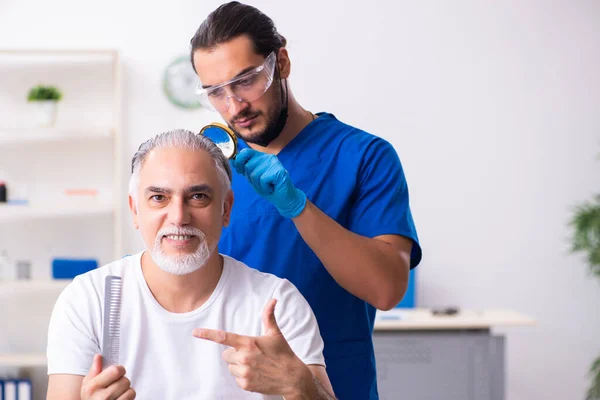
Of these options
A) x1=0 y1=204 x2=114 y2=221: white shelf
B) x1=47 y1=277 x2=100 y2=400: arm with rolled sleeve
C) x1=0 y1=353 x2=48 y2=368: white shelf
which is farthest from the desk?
x1=47 y1=277 x2=100 y2=400: arm with rolled sleeve

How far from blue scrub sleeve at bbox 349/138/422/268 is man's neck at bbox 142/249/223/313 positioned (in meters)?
0.34

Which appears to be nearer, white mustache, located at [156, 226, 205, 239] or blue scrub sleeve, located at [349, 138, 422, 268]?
white mustache, located at [156, 226, 205, 239]

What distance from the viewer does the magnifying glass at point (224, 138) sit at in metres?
1.52

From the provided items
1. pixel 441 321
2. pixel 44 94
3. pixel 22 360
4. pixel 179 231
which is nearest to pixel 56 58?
pixel 44 94

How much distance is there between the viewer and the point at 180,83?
12.8ft

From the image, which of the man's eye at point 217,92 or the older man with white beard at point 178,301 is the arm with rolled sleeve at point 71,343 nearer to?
the older man with white beard at point 178,301

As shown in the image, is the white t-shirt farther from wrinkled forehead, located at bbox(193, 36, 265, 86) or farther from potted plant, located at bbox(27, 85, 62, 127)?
potted plant, located at bbox(27, 85, 62, 127)

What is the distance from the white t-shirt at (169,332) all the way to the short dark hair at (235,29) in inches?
17.9

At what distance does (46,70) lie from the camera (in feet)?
12.8

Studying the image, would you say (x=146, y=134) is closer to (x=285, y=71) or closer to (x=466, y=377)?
(x=466, y=377)

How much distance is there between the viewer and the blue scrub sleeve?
5.08ft

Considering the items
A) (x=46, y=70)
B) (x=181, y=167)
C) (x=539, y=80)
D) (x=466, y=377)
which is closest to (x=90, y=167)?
(x=46, y=70)

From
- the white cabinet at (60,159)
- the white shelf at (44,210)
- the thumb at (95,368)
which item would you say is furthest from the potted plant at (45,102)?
the thumb at (95,368)

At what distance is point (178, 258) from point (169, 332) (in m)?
0.13
